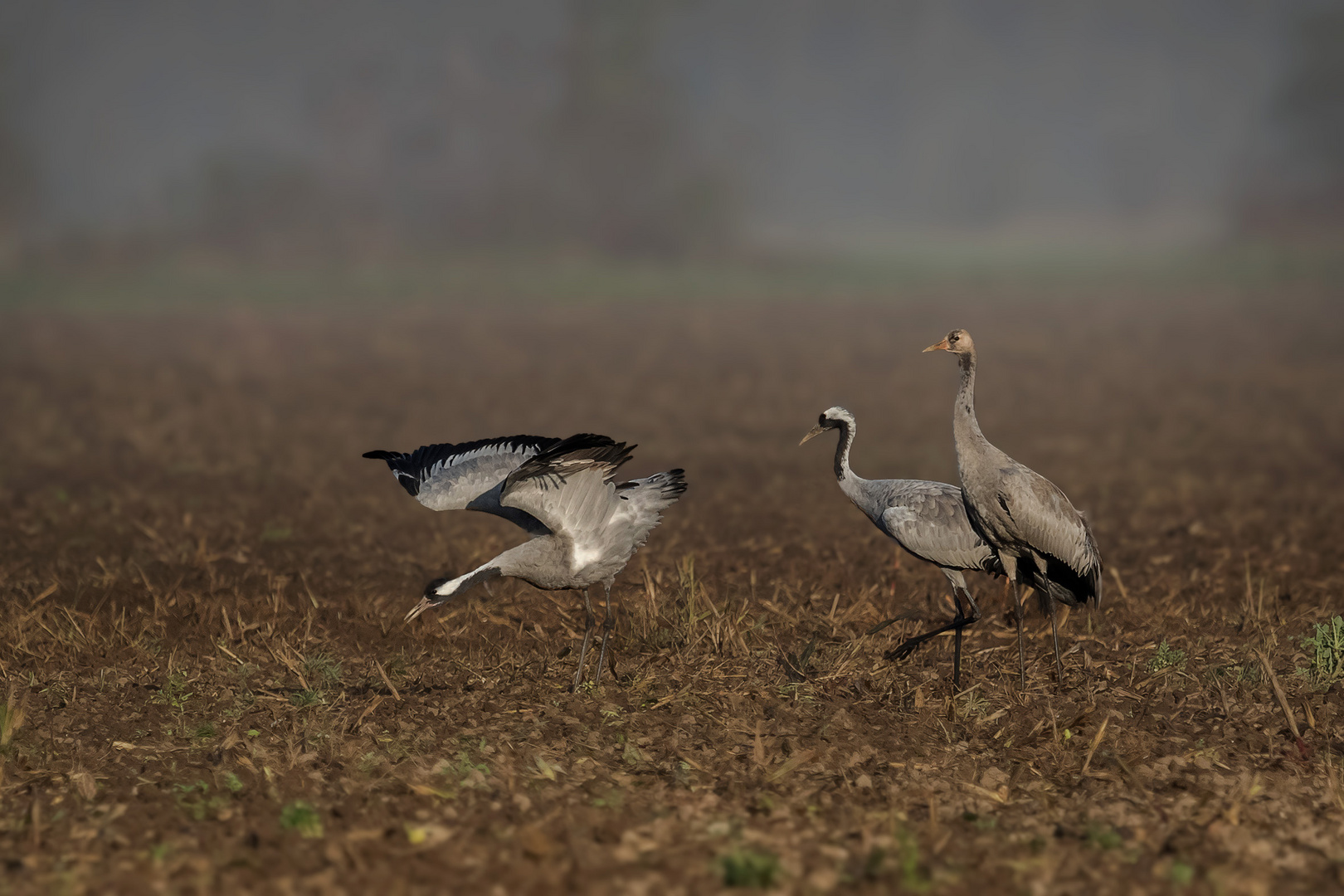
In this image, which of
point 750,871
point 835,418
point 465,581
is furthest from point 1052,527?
point 465,581

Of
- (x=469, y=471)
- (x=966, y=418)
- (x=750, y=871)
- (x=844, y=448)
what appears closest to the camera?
(x=750, y=871)

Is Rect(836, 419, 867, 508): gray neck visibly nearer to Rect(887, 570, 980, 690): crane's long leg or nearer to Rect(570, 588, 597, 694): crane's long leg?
Rect(887, 570, 980, 690): crane's long leg

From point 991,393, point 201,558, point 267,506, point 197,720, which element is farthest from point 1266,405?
point 197,720

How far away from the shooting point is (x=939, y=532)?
7797 mm

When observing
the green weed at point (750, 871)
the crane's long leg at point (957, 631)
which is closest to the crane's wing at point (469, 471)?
the crane's long leg at point (957, 631)

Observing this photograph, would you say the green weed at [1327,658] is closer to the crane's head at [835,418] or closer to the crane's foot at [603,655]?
the crane's head at [835,418]

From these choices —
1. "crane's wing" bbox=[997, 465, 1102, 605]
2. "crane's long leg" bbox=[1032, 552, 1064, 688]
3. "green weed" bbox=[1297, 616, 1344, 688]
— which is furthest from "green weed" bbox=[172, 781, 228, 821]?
"green weed" bbox=[1297, 616, 1344, 688]

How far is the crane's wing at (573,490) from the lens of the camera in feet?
23.4

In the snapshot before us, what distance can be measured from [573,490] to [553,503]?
0.47ft

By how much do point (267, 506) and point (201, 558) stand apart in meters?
3.65

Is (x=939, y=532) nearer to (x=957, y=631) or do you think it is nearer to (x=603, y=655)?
(x=957, y=631)

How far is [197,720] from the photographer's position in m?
6.92

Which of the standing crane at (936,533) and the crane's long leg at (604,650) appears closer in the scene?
the crane's long leg at (604,650)

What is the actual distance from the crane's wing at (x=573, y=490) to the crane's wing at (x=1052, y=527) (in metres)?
2.28
